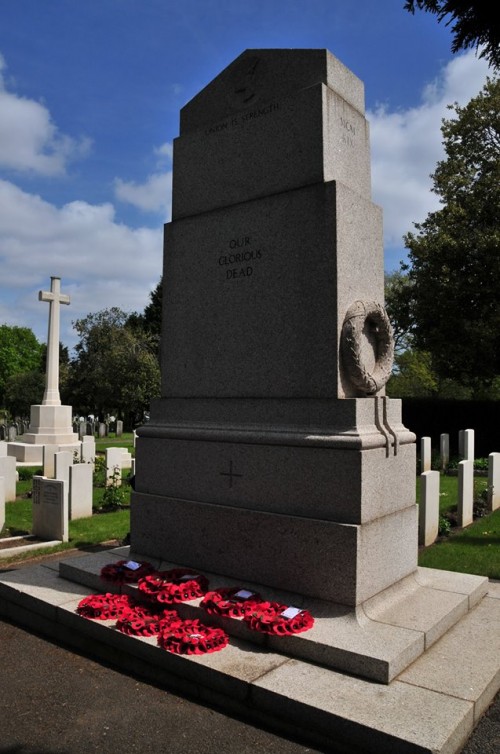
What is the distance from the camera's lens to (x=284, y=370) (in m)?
4.75

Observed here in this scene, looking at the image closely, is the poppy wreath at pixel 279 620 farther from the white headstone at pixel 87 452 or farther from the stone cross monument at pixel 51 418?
the stone cross monument at pixel 51 418

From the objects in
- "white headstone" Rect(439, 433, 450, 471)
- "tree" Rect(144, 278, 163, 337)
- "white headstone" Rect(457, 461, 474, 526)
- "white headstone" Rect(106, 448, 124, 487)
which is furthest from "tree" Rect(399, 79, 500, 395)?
"tree" Rect(144, 278, 163, 337)

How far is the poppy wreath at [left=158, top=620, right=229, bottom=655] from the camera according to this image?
368cm

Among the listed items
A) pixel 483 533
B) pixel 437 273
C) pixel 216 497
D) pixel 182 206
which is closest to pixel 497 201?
pixel 437 273

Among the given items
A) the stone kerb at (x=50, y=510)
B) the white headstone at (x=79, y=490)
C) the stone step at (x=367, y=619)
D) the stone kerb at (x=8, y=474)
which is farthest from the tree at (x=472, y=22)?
the stone kerb at (x=8, y=474)

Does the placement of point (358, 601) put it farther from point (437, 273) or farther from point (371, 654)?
point (437, 273)

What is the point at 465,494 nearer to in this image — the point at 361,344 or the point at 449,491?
the point at 449,491

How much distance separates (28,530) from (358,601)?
6.04 metres

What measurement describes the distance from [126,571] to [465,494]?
624 centimetres

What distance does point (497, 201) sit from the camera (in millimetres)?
20812

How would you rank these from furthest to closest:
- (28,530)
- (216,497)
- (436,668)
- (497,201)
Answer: (497,201), (28,530), (216,497), (436,668)

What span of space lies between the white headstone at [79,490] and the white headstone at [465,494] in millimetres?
6074

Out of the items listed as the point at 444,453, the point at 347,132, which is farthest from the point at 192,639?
the point at 444,453

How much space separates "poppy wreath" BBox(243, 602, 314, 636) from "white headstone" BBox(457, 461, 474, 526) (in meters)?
5.80
